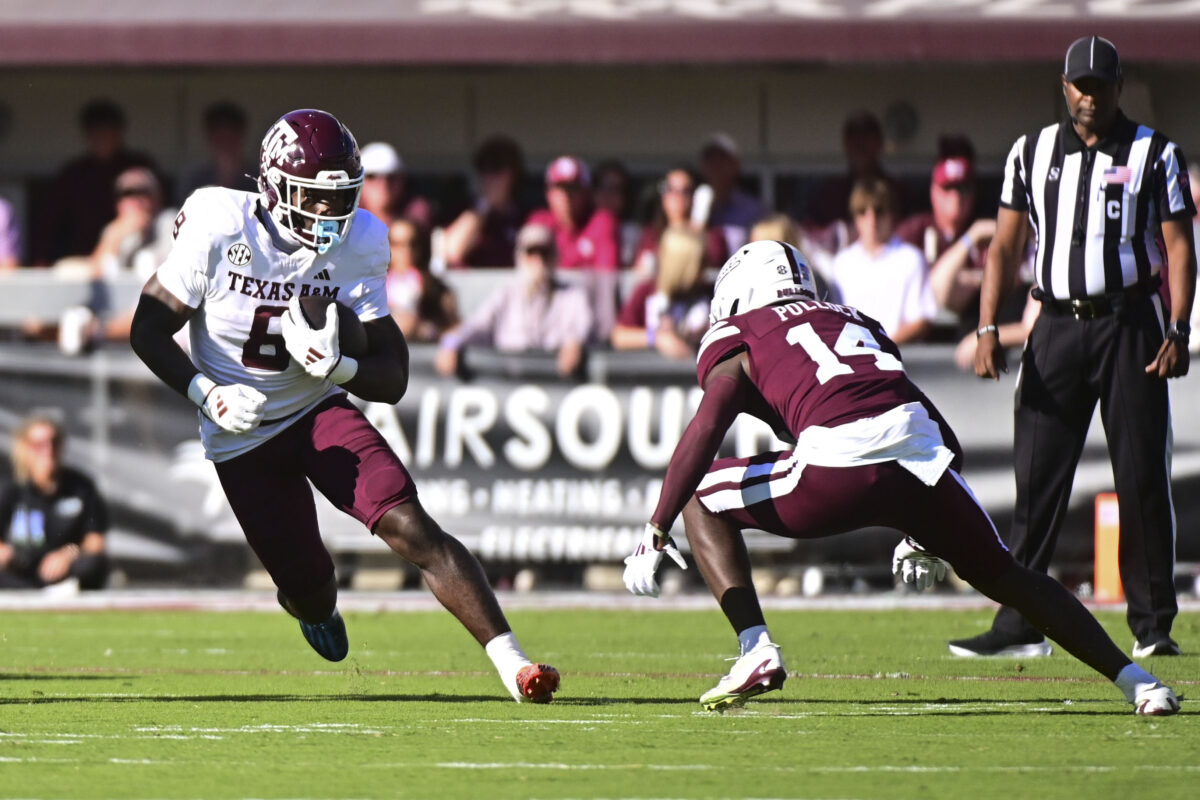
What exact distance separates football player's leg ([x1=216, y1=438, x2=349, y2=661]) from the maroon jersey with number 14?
1485 mm

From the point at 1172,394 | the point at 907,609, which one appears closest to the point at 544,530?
the point at 907,609

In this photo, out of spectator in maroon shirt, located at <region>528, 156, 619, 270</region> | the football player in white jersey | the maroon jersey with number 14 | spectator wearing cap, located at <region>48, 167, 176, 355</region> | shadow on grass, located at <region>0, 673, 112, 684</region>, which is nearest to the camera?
the maroon jersey with number 14

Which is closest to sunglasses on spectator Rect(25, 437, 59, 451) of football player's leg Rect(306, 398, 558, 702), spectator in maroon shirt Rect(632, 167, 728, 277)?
spectator in maroon shirt Rect(632, 167, 728, 277)

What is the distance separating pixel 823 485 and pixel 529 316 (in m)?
6.32

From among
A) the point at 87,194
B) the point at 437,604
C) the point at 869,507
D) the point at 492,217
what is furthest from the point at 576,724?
the point at 87,194

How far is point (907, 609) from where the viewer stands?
10.7 meters

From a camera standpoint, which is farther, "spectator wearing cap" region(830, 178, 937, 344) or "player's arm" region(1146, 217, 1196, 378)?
"spectator wearing cap" region(830, 178, 937, 344)

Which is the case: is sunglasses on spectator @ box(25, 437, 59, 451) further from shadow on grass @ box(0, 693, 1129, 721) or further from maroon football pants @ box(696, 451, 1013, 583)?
maroon football pants @ box(696, 451, 1013, 583)

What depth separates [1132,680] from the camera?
224 inches

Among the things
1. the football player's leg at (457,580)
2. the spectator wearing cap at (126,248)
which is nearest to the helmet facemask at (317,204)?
the football player's leg at (457,580)

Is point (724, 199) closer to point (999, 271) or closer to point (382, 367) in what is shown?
point (999, 271)

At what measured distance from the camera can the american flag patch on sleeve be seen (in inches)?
299

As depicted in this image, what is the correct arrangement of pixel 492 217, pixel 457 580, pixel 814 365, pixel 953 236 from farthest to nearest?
pixel 492 217 → pixel 953 236 → pixel 457 580 → pixel 814 365

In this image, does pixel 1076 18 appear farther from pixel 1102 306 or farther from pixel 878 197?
pixel 1102 306
